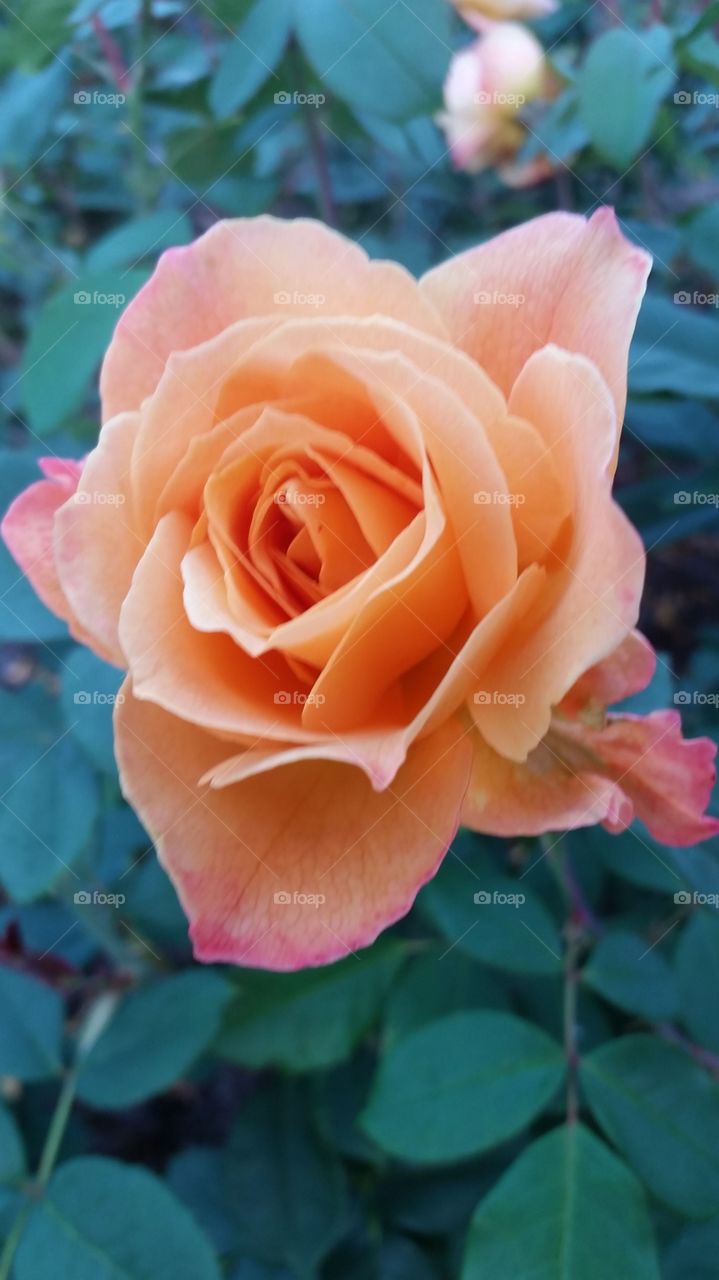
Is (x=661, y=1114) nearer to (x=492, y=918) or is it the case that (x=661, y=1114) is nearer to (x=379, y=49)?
(x=492, y=918)

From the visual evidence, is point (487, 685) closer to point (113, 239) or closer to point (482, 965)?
point (482, 965)

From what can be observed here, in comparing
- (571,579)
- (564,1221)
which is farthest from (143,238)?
(564,1221)

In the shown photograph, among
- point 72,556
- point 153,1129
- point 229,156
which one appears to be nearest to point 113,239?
point 229,156

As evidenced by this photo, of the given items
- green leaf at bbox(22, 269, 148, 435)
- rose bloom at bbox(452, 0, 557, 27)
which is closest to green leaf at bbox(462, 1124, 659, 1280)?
green leaf at bbox(22, 269, 148, 435)

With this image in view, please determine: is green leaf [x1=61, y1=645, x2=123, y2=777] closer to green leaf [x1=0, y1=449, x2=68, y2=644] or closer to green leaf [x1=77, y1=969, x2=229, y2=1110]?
green leaf [x1=0, y1=449, x2=68, y2=644]

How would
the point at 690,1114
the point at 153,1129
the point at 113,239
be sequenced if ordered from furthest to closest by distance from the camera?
1. the point at 153,1129
2. the point at 113,239
3. the point at 690,1114
